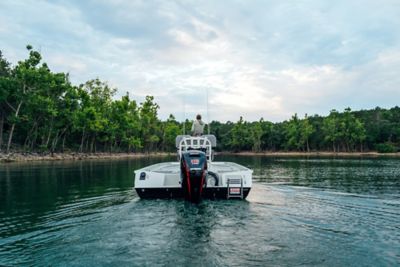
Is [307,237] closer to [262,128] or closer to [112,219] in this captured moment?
[112,219]

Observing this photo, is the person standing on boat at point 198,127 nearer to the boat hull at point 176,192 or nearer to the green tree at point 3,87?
the boat hull at point 176,192

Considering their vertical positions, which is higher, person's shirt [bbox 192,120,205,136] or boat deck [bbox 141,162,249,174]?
person's shirt [bbox 192,120,205,136]

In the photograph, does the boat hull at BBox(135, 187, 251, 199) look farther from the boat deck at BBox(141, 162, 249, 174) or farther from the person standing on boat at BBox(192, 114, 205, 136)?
the person standing on boat at BBox(192, 114, 205, 136)

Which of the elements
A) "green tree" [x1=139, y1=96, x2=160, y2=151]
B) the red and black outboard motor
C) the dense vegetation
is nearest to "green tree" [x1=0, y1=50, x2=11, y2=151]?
the dense vegetation

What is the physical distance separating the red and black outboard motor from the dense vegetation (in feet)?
151

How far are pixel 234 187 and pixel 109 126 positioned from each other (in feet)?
204

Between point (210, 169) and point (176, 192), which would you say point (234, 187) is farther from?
point (176, 192)

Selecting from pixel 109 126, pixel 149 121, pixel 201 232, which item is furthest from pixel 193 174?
pixel 149 121

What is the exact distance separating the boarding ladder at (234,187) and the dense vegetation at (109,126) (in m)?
46.0

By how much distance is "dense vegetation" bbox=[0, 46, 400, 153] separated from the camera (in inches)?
2060

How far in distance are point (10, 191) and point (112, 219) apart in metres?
10.3

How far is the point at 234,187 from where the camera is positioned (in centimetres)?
1392

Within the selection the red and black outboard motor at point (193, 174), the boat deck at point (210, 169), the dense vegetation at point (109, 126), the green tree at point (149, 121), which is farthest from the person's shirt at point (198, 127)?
the green tree at point (149, 121)

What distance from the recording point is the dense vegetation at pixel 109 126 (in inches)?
2060
